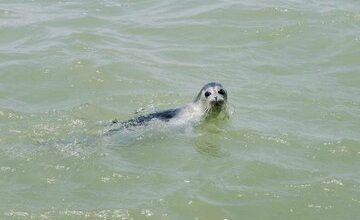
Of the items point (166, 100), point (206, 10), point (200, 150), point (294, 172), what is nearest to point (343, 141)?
point (294, 172)

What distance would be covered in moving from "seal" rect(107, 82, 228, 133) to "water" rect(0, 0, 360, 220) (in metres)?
0.17

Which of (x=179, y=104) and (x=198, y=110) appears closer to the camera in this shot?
(x=198, y=110)

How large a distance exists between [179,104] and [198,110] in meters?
0.86

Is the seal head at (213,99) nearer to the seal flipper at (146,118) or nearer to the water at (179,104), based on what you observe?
the water at (179,104)

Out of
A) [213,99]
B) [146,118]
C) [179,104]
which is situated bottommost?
[179,104]

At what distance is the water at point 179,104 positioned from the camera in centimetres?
713

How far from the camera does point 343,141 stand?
8602 mm

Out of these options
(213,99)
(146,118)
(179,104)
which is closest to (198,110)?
(213,99)

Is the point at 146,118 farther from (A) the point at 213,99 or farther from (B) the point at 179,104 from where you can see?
(B) the point at 179,104

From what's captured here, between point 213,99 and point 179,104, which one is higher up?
point 213,99

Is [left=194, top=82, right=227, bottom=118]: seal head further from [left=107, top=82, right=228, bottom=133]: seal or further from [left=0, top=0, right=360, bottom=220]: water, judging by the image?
[left=0, top=0, right=360, bottom=220]: water

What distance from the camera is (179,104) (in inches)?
398

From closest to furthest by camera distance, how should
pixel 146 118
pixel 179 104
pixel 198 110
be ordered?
1. pixel 146 118
2. pixel 198 110
3. pixel 179 104

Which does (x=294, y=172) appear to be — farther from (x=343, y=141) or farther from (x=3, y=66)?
(x=3, y=66)
